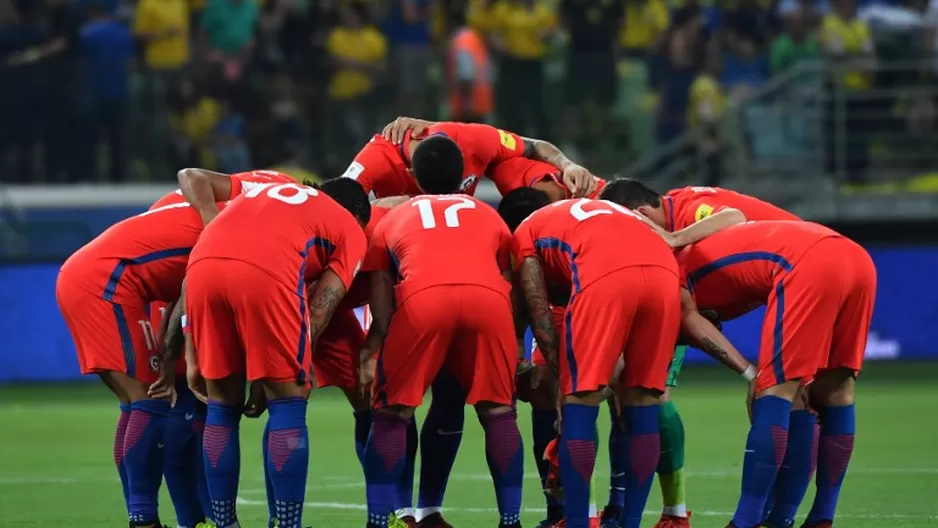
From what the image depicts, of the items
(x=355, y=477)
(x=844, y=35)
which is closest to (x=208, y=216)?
(x=355, y=477)

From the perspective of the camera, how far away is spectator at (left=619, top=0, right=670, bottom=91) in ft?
64.7

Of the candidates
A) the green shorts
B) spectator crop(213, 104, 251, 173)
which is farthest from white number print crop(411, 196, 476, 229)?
spectator crop(213, 104, 251, 173)

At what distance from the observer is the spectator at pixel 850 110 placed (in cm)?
1958

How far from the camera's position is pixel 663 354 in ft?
26.0

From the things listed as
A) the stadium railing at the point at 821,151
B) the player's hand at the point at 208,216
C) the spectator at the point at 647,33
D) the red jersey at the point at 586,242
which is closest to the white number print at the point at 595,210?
the red jersey at the point at 586,242

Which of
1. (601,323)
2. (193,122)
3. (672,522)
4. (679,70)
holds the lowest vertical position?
(672,522)

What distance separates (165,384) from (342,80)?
35.9 feet

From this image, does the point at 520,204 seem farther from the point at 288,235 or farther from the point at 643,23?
the point at 643,23

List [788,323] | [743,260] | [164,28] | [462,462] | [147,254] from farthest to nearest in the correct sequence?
1. [164,28]
2. [462,462]
3. [147,254]
4. [743,260]
5. [788,323]

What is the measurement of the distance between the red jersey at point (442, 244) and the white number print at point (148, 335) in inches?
51.6

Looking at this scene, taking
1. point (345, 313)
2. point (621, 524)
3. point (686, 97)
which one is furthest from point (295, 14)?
point (621, 524)

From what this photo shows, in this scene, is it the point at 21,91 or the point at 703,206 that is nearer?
the point at 703,206

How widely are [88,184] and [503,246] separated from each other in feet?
36.4

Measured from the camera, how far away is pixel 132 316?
8.59 metres
